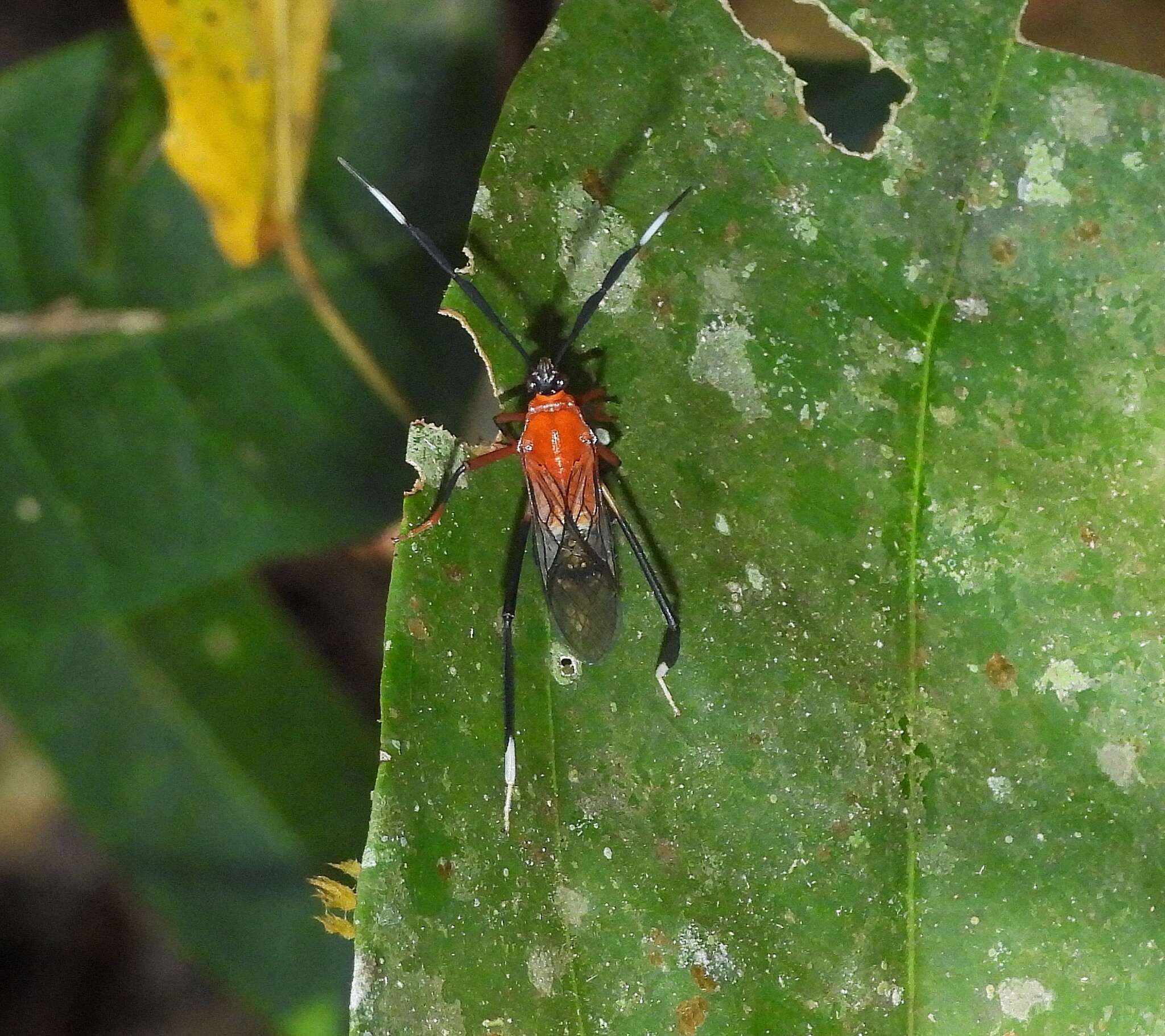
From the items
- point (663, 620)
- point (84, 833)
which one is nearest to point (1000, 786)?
point (663, 620)

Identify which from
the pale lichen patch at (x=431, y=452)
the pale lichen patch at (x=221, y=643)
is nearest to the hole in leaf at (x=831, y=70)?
the pale lichen patch at (x=431, y=452)

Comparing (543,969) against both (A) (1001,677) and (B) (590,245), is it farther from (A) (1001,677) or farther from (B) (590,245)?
(B) (590,245)

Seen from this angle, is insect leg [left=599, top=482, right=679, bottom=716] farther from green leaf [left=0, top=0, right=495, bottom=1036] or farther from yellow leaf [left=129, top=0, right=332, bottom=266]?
yellow leaf [left=129, top=0, right=332, bottom=266]

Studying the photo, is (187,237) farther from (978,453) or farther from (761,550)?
(978,453)

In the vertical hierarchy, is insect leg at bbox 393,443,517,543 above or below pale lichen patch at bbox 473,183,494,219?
below

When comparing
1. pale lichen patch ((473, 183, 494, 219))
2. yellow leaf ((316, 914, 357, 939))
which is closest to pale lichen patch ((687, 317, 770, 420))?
pale lichen patch ((473, 183, 494, 219))
